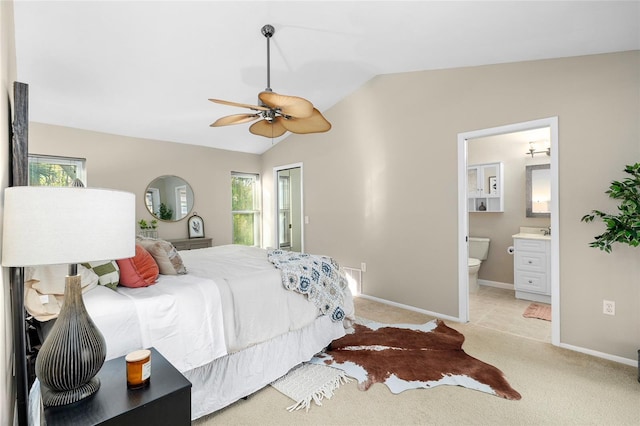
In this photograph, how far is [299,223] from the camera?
5.43m

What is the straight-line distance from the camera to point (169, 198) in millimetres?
4828

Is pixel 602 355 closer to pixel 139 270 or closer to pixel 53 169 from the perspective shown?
pixel 139 270

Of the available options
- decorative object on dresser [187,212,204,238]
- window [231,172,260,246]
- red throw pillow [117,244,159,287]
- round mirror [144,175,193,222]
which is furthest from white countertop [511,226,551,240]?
round mirror [144,175,193,222]

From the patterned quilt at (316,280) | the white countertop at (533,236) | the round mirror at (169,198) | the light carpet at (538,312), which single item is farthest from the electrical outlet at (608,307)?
the round mirror at (169,198)

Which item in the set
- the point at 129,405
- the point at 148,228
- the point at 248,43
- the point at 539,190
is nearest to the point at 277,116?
the point at 248,43

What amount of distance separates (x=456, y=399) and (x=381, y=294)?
6.82 feet

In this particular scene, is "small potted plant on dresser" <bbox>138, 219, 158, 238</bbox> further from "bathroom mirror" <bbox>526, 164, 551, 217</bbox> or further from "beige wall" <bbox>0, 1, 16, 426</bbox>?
"bathroom mirror" <bbox>526, 164, 551, 217</bbox>

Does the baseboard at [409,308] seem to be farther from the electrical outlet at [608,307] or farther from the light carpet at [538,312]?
the electrical outlet at [608,307]

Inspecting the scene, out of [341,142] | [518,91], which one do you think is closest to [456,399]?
[518,91]

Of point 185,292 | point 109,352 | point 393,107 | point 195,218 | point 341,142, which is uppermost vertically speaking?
point 393,107

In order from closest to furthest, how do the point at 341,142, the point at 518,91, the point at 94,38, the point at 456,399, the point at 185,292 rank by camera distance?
the point at 185,292 < the point at 456,399 < the point at 94,38 < the point at 518,91 < the point at 341,142

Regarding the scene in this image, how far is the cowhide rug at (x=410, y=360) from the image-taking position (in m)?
2.20

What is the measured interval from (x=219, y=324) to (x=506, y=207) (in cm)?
452

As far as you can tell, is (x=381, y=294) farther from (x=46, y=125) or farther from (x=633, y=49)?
(x=46, y=125)
